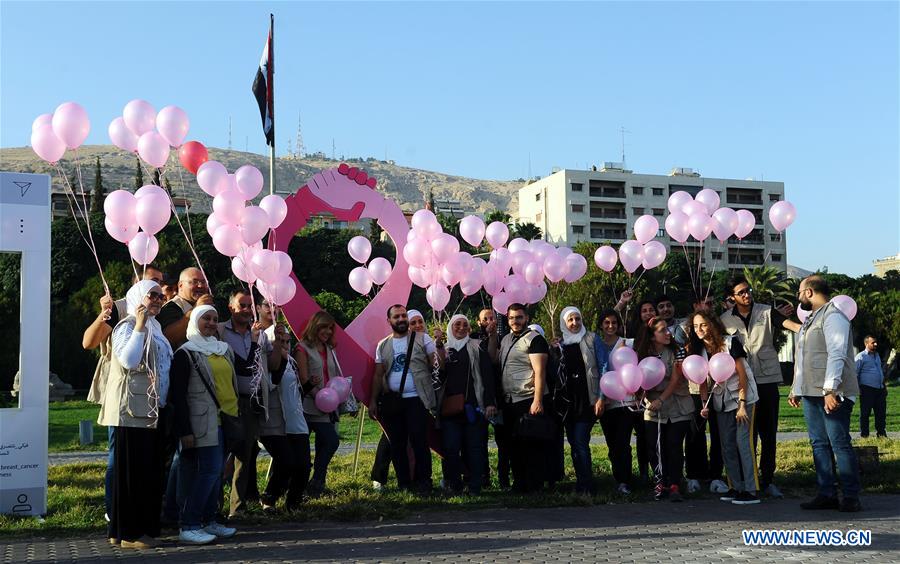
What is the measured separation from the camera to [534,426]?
8406 millimetres

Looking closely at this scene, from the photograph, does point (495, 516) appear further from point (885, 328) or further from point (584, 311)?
point (885, 328)

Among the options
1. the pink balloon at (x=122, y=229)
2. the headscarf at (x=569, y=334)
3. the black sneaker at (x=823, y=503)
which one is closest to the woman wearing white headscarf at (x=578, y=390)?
the headscarf at (x=569, y=334)

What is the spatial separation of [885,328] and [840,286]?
356 inches

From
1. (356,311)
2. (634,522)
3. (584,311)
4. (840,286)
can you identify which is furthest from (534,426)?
(840,286)

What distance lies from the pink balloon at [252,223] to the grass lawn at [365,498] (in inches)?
94.4

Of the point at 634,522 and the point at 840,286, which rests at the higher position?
the point at 840,286

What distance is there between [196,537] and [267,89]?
1299cm

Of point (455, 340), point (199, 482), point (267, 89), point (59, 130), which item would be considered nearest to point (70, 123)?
point (59, 130)

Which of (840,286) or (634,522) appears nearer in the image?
(634,522)

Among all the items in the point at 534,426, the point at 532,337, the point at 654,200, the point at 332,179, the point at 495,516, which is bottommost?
the point at 495,516

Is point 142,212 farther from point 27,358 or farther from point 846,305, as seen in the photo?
point 846,305

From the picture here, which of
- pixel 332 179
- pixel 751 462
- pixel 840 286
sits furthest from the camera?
pixel 840 286

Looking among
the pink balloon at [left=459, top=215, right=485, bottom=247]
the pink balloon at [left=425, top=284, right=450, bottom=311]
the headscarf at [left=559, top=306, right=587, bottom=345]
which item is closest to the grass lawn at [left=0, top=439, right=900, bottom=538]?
the headscarf at [left=559, top=306, right=587, bottom=345]

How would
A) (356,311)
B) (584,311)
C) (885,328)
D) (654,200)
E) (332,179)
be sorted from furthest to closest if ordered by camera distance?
(654,200)
(885,328)
(584,311)
(356,311)
(332,179)
